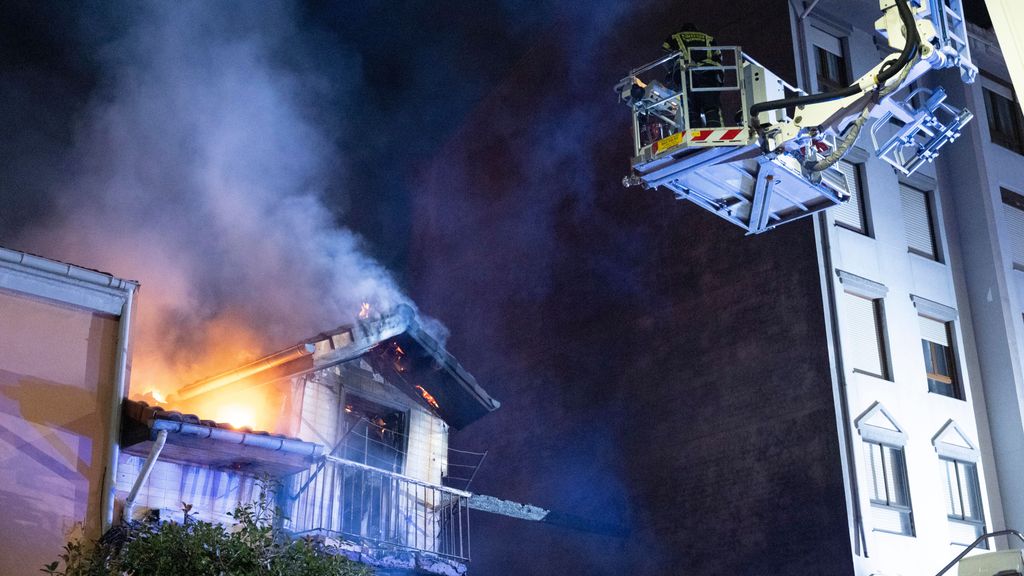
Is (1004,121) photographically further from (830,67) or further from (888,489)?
(888,489)

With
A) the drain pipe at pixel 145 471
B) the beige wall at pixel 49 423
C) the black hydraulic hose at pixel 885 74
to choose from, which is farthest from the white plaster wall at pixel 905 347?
the beige wall at pixel 49 423

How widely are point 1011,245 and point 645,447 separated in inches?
370

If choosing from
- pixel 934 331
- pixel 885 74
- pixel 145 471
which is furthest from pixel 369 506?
pixel 934 331

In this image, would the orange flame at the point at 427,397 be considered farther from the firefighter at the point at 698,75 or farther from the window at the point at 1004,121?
the window at the point at 1004,121

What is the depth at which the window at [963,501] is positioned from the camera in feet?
65.5

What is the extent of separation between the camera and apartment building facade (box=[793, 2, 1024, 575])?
19062 mm

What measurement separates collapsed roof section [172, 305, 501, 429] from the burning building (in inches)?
1.0

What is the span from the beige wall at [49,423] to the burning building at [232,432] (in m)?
0.02

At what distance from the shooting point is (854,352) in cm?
1973

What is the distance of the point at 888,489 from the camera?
19.1m

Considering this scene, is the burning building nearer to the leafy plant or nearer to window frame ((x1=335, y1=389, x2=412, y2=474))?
window frame ((x1=335, y1=389, x2=412, y2=474))

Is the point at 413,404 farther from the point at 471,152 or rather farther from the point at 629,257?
the point at 471,152

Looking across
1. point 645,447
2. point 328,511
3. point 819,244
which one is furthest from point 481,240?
point 328,511


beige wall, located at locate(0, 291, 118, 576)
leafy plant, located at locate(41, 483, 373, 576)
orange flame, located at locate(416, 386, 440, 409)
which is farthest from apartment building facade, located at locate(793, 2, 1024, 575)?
beige wall, located at locate(0, 291, 118, 576)
